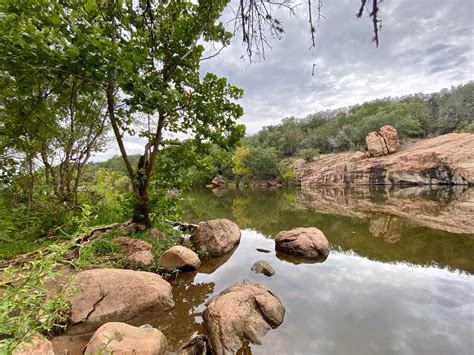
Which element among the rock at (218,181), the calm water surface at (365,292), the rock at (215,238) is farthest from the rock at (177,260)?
the rock at (218,181)

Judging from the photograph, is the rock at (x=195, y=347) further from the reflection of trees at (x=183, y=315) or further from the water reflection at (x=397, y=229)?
the water reflection at (x=397, y=229)

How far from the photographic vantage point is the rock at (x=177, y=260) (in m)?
4.88

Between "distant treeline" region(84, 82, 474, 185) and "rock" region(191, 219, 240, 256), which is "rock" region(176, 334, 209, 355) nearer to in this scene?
"rock" region(191, 219, 240, 256)

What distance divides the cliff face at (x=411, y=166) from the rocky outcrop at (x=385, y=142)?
763mm

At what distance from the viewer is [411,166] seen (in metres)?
24.4

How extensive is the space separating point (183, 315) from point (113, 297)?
3.36ft

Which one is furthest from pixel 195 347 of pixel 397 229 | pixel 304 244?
pixel 397 229

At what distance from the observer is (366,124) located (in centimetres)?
3219

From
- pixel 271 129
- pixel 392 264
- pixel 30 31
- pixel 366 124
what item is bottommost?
pixel 392 264

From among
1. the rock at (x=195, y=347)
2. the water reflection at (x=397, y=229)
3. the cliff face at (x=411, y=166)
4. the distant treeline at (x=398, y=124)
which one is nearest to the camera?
the rock at (x=195, y=347)

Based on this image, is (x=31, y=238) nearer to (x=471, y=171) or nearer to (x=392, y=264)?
(x=392, y=264)

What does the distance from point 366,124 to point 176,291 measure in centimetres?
3479

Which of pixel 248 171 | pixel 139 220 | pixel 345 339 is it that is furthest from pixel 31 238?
pixel 248 171

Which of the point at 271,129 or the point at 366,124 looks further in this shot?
the point at 271,129
